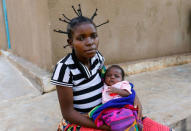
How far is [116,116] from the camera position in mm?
1313

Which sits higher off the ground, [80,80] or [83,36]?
[83,36]

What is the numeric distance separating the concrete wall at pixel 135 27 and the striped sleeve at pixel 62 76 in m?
1.92

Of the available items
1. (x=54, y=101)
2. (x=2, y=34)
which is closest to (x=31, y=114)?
(x=54, y=101)

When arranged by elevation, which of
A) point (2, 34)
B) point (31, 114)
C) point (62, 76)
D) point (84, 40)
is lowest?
A: point (31, 114)

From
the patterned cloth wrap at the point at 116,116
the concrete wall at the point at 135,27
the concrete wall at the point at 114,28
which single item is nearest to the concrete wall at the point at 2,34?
the concrete wall at the point at 114,28

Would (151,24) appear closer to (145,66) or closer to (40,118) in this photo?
(145,66)

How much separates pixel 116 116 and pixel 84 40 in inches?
21.1

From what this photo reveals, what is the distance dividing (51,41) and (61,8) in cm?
53

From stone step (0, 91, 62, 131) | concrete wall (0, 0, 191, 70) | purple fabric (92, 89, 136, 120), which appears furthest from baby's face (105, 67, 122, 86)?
concrete wall (0, 0, 191, 70)

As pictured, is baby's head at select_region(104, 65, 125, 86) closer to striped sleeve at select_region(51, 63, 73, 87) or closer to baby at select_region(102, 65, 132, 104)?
baby at select_region(102, 65, 132, 104)

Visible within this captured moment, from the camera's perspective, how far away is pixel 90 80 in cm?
146

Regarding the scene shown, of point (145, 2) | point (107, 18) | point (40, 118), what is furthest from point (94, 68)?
point (145, 2)

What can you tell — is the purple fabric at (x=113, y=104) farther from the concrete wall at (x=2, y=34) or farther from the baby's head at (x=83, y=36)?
the concrete wall at (x=2, y=34)

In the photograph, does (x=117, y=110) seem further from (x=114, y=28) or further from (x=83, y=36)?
(x=114, y=28)
